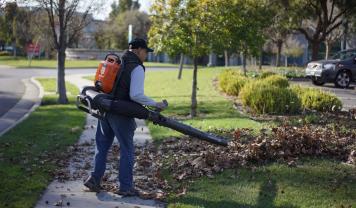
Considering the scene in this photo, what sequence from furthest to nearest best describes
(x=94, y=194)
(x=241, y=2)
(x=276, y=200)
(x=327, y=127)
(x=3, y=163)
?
(x=241, y=2) < (x=327, y=127) < (x=3, y=163) < (x=94, y=194) < (x=276, y=200)

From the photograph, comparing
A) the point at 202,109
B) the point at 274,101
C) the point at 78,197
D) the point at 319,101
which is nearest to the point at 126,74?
the point at 78,197

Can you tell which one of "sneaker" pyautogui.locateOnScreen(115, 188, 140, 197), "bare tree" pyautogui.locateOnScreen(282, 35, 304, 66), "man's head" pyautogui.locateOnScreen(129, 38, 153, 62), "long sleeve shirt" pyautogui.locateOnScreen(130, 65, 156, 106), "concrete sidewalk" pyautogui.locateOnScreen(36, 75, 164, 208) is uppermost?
"bare tree" pyautogui.locateOnScreen(282, 35, 304, 66)

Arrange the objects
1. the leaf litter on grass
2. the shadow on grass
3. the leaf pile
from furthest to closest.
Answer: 1. the leaf pile
2. the leaf litter on grass
3. the shadow on grass

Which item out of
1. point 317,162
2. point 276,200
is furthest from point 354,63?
point 276,200

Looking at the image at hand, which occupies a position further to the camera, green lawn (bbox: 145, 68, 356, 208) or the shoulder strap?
the shoulder strap

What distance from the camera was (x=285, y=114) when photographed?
12.7 metres

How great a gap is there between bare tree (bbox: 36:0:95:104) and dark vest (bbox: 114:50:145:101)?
455 inches

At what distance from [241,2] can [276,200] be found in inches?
337

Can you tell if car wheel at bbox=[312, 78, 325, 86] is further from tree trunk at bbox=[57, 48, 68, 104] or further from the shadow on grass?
the shadow on grass

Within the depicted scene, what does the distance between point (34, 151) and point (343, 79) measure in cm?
1559

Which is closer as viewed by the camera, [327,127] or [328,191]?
[328,191]

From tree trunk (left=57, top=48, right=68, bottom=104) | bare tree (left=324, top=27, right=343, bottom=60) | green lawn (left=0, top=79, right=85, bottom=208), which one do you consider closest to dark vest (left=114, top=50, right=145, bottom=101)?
green lawn (left=0, top=79, right=85, bottom=208)

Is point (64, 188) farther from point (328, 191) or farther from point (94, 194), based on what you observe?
point (328, 191)

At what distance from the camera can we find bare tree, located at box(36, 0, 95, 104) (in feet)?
57.2
